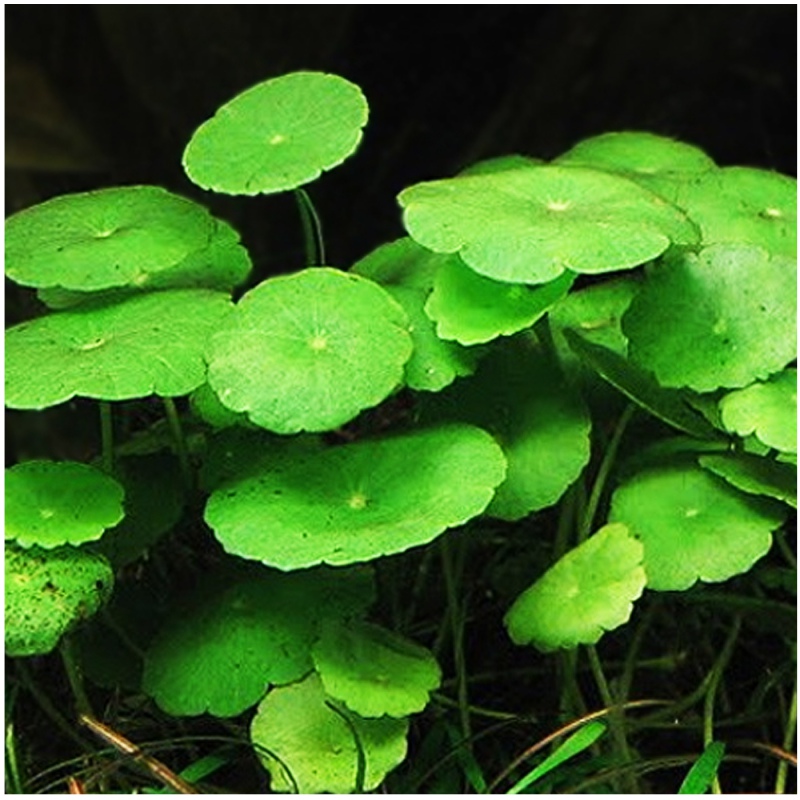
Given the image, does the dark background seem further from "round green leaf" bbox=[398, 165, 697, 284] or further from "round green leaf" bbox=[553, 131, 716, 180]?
"round green leaf" bbox=[398, 165, 697, 284]

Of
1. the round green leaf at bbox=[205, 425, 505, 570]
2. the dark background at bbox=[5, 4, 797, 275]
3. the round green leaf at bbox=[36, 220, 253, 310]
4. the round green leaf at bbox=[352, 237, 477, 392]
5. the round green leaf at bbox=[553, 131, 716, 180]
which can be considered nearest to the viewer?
the round green leaf at bbox=[205, 425, 505, 570]

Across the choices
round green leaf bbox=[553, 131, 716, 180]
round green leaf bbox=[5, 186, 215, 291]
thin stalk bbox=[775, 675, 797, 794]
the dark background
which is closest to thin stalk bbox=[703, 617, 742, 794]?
thin stalk bbox=[775, 675, 797, 794]

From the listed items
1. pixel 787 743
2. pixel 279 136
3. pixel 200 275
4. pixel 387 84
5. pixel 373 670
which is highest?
pixel 279 136

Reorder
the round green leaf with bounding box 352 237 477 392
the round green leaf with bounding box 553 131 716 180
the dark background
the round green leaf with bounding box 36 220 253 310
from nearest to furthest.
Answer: the round green leaf with bounding box 352 237 477 392 < the round green leaf with bounding box 36 220 253 310 < the round green leaf with bounding box 553 131 716 180 < the dark background

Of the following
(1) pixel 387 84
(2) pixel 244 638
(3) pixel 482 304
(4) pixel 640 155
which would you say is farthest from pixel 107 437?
(1) pixel 387 84

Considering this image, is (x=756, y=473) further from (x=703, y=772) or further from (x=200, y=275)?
(x=200, y=275)

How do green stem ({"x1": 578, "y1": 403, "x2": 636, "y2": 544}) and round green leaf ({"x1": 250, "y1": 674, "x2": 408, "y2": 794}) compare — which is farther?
green stem ({"x1": 578, "y1": 403, "x2": 636, "y2": 544})

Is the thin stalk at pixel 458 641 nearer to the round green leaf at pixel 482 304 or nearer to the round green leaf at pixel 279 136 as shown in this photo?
the round green leaf at pixel 482 304
